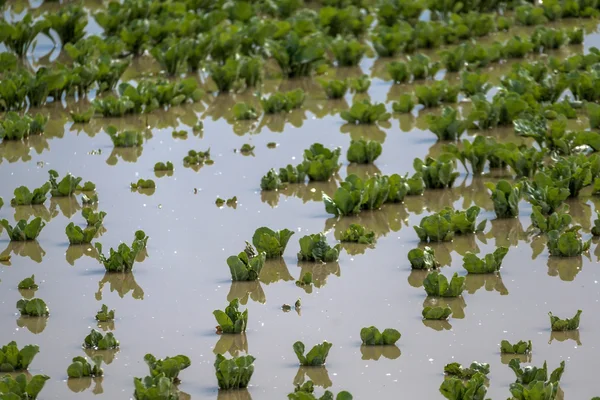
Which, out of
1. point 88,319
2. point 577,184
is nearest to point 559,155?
point 577,184

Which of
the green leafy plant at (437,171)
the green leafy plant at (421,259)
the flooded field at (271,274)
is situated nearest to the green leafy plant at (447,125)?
the flooded field at (271,274)

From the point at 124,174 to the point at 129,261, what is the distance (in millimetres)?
2052

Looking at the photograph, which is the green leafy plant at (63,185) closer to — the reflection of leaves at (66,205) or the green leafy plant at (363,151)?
the reflection of leaves at (66,205)

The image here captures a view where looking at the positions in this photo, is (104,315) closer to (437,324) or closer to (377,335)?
(377,335)

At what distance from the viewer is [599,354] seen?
535cm

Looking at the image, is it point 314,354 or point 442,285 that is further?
point 442,285

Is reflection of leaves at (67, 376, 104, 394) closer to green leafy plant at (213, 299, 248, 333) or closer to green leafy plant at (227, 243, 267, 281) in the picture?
green leafy plant at (213, 299, 248, 333)

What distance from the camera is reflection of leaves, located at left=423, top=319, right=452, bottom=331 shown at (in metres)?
5.70

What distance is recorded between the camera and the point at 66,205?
Answer: 774 cm

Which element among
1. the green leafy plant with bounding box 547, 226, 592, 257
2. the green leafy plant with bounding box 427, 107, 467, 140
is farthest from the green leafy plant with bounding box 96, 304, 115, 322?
the green leafy plant with bounding box 427, 107, 467, 140

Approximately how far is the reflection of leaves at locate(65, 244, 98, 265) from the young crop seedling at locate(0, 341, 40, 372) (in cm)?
147

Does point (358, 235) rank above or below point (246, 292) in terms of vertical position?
above

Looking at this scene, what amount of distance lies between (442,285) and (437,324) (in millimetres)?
335

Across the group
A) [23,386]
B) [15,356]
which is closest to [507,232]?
[15,356]
